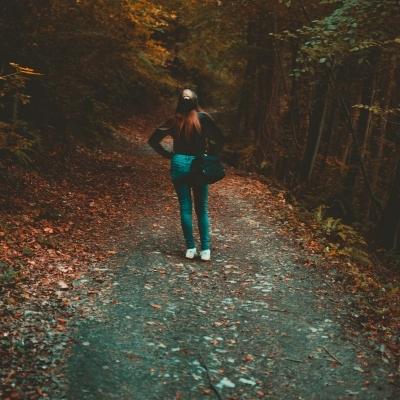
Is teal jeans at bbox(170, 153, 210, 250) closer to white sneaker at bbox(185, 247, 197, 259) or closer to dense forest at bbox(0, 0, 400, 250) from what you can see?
white sneaker at bbox(185, 247, 197, 259)

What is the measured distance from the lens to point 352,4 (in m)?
7.85

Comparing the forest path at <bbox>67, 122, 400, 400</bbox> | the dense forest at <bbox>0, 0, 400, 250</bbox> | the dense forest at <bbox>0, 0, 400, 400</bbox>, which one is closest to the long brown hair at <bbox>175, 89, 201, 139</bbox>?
the dense forest at <bbox>0, 0, 400, 400</bbox>

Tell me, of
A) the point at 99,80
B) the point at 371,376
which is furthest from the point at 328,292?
the point at 99,80

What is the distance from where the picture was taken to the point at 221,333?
220 inches

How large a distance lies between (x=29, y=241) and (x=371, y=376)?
5.24m

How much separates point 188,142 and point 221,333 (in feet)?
9.41

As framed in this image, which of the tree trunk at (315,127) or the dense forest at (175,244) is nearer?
the dense forest at (175,244)

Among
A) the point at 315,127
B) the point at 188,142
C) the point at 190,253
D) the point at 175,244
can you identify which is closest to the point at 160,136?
the point at 188,142

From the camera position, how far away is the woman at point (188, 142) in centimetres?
724

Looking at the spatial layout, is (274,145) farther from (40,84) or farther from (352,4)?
(352,4)

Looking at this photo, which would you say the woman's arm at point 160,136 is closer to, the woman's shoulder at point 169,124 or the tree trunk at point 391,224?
the woman's shoulder at point 169,124

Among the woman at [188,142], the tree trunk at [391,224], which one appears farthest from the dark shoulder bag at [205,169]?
the tree trunk at [391,224]

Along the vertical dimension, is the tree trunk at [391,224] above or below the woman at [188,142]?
below

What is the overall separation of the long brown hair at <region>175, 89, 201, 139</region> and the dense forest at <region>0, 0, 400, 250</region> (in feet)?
7.12
